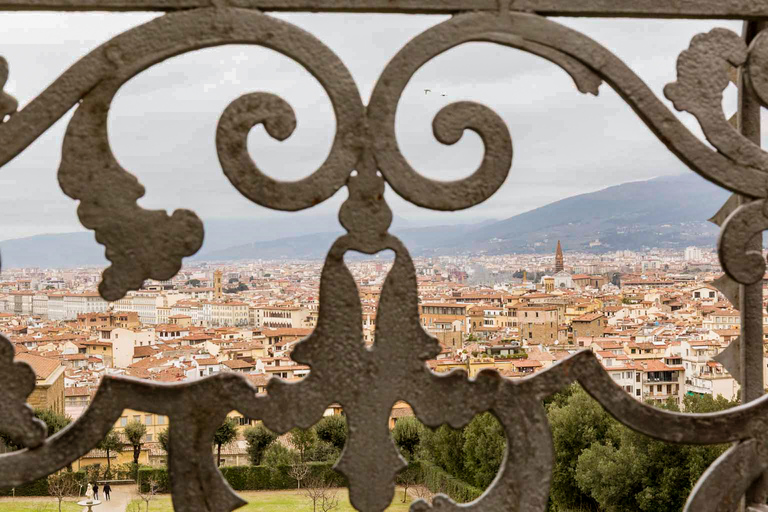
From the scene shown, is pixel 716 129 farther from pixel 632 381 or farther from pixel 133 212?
pixel 632 381

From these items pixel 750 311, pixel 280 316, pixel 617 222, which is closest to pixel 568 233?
pixel 617 222

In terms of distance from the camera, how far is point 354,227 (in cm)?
95

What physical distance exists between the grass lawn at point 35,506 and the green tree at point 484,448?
44.2 ft

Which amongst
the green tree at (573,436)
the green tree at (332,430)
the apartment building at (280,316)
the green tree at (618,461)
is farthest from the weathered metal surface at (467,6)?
the apartment building at (280,316)

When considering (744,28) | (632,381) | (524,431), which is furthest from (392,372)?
(632,381)

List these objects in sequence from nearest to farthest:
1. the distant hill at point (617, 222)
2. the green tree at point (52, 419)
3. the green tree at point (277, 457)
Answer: the green tree at point (52, 419), the green tree at point (277, 457), the distant hill at point (617, 222)

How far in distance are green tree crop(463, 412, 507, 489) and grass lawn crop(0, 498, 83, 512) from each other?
1347cm

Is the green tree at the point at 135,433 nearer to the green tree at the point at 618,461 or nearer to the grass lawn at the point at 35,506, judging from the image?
the grass lawn at the point at 35,506

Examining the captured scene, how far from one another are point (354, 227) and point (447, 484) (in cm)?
2617

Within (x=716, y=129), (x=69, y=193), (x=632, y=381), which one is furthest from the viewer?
(x=632, y=381)

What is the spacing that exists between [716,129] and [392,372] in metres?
0.50

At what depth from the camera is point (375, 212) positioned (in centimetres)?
95

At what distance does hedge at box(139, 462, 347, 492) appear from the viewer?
28609mm

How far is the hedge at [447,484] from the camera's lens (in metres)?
25.2
